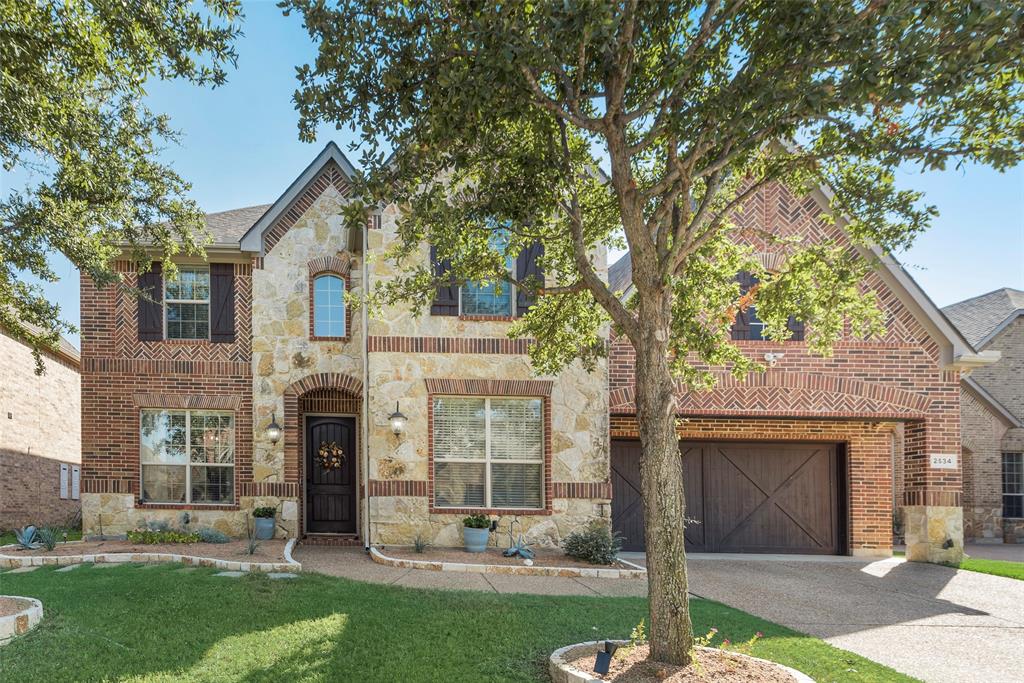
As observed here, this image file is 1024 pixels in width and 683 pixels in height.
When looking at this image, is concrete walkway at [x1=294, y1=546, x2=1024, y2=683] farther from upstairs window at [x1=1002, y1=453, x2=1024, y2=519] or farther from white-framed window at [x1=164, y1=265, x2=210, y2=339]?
upstairs window at [x1=1002, y1=453, x2=1024, y2=519]

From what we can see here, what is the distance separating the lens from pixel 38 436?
20.1 m

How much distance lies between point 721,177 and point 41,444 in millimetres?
19965

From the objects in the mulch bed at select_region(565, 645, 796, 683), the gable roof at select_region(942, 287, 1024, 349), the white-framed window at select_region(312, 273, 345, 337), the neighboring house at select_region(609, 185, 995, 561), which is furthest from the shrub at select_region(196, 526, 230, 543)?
the gable roof at select_region(942, 287, 1024, 349)

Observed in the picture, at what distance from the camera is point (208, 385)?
14.7 metres

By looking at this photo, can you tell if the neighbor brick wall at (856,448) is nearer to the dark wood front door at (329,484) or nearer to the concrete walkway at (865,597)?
the concrete walkway at (865,597)

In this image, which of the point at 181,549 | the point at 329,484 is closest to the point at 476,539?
the point at 329,484

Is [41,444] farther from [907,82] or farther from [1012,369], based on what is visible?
[1012,369]

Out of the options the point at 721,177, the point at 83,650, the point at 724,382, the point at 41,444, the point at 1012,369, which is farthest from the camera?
the point at 1012,369

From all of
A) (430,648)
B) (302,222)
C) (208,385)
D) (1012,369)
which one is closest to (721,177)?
(430,648)

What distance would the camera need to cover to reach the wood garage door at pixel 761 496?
15.5 metres

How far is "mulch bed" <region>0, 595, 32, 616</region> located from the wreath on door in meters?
7.11

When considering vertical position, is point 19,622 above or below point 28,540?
above

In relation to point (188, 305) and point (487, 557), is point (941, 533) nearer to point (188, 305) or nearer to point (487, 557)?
point (487, 557)

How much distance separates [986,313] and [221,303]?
22035mm
